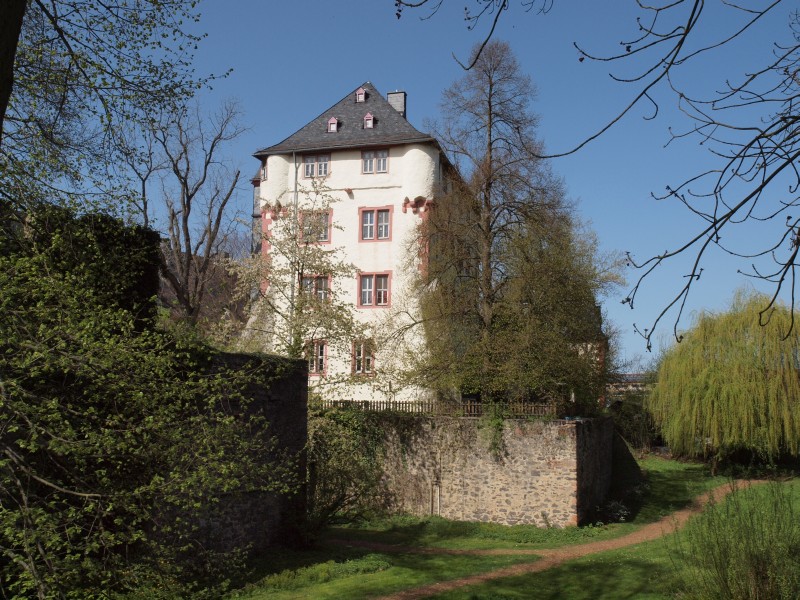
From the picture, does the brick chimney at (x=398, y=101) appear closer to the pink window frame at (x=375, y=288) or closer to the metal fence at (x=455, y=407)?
the pink window frame at (x=375, y=288)

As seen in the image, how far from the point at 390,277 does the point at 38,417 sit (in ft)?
82.5

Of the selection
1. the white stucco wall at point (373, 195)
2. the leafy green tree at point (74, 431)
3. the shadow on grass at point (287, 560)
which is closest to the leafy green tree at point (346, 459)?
the shadow on grass at point (287, 560)

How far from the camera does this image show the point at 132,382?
7.38 m

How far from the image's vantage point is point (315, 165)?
1302 inches

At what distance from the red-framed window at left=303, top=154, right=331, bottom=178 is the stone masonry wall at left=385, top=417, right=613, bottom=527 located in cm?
1449

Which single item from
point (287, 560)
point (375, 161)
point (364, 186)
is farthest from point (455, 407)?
point (375, 161)

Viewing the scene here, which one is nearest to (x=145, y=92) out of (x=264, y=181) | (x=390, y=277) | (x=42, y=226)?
(x=42, y=226)

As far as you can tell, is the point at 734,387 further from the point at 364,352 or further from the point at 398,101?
the point at 398,101

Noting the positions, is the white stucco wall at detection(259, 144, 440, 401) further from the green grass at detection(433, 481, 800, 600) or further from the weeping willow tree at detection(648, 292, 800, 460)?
the green grass at detection(433, 481, 800, 600)

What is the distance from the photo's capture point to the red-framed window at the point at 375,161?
32.1 meters

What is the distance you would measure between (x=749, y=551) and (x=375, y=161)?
25.8 m

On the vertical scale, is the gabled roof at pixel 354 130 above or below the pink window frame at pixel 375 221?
above

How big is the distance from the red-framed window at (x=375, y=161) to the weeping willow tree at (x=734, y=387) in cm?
1399

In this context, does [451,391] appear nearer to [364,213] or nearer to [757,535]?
[364,213]
